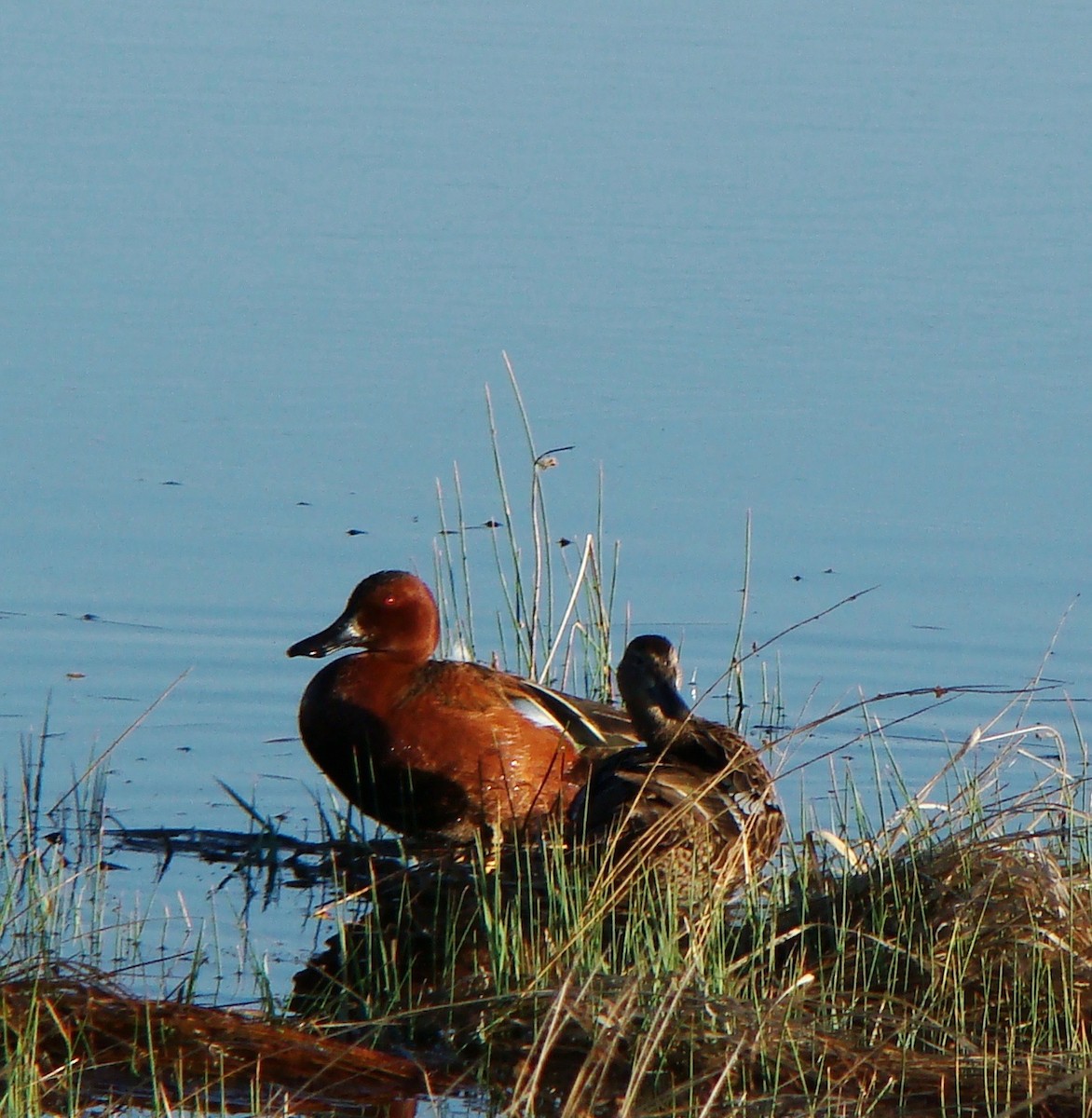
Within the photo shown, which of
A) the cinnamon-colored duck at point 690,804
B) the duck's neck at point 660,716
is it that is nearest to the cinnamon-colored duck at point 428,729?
the duck's neck at point 660,716

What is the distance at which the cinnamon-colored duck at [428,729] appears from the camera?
688cm

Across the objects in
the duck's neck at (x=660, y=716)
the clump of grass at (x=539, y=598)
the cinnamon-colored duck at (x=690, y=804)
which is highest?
the clump of grass at (x=539, y=598)

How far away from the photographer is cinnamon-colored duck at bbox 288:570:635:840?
6875 millimetres

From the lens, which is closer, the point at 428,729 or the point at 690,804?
the point at 690,804

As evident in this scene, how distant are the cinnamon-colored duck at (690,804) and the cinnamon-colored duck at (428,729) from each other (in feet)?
1.75

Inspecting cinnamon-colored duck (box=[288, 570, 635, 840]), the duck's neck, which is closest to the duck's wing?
cinnamon-colored duck (box=[288, 570, 635, 840])

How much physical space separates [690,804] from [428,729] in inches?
69.0

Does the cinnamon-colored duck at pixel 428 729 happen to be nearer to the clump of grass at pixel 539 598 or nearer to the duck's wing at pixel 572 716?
the duck's wing at pixel 572 716

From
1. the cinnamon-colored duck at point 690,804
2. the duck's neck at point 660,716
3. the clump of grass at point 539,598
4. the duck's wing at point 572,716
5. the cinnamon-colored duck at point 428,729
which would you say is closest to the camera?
the cinnamon-colored duck at point 690,804

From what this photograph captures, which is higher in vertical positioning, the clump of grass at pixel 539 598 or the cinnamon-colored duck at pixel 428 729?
the clump of grass at pixel 539 598

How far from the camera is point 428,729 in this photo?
6945mm

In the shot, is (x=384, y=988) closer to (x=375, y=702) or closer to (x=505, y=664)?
(x=375, y=702)

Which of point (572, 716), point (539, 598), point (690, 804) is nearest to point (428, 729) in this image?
point (572, 716)

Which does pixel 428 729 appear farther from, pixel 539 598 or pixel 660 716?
pixel 539 598
